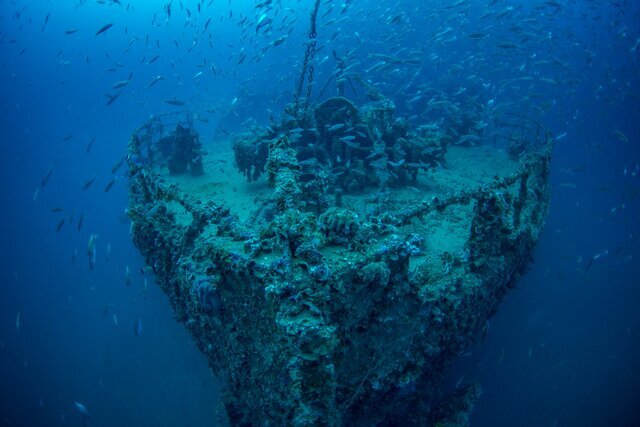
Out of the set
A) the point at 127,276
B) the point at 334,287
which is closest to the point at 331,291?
the point at 334,287

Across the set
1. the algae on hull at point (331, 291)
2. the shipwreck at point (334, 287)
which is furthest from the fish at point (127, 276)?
the algae on hull at point (331, 291)

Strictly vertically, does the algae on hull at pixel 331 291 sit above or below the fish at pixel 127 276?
above

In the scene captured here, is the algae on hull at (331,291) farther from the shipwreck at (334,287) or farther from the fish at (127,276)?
the fish at (127,276)

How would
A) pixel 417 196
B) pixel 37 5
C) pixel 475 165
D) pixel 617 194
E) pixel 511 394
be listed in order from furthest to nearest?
1. pixel 37 5
2. pixel 617 194
3. pixel 475 165
4. pixel 511 394
5. pixel 417 196

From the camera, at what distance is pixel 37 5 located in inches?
5871

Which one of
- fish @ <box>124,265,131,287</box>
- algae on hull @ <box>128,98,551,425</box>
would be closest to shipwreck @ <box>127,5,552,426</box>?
algae on hull @ <box>128,98,551,425</box>

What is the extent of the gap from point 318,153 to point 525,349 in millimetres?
8348

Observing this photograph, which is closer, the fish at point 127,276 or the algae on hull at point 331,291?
the algae on hull at point 331,291

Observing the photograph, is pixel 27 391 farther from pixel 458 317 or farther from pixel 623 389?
pixel 623 389

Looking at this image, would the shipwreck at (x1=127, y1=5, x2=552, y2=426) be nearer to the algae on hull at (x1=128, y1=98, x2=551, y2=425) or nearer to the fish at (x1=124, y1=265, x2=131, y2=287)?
the algae on hull at (x1=128, y1=98, x2=551, y2=425)

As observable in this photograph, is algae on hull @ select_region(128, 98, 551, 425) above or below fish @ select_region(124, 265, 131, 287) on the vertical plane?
above

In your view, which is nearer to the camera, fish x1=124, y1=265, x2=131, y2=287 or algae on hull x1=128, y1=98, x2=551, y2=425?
algae on hull x1=128, y1=98, x2=551, y2=425

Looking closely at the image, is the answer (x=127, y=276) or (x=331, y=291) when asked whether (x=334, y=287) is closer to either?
(x=331, y=291)

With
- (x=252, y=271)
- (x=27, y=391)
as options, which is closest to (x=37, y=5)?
(x=27, y=391)
